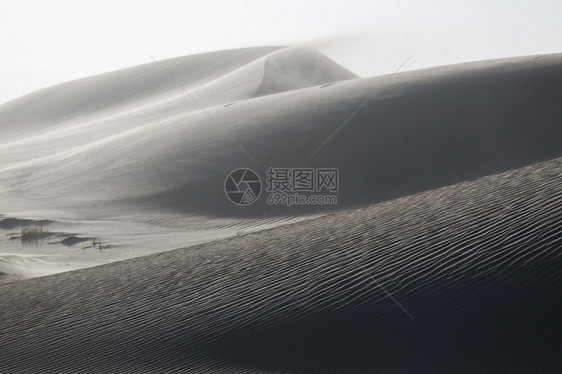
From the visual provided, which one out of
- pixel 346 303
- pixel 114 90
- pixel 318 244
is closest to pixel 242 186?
pixel 318 244

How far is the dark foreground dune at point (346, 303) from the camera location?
5.62 meters

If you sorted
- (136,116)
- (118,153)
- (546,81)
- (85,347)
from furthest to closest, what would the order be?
1. (136,116)
2. (118,153)
3. (546,81)
4. (85,347)

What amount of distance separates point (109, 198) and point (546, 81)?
40.3ft

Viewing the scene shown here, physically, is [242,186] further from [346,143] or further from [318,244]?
[318,244]

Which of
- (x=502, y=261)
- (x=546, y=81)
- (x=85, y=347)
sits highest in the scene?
(x=546, y=81)

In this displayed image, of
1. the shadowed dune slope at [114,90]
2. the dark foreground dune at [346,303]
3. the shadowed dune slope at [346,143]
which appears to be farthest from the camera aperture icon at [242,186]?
the shadowed dune slope at [114,90]

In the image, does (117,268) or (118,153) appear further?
(118,153)

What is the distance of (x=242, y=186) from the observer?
58.7 feet

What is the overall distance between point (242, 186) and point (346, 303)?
38.0ft

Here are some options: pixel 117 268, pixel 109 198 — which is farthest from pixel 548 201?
pixel 109 198

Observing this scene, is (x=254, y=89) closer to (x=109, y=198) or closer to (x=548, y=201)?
(x=109, y=198)

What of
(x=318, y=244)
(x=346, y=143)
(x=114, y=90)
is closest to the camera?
(x=318, y=244)

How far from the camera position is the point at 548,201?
725 centimetres

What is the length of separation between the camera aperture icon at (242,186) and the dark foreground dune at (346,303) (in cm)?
775
